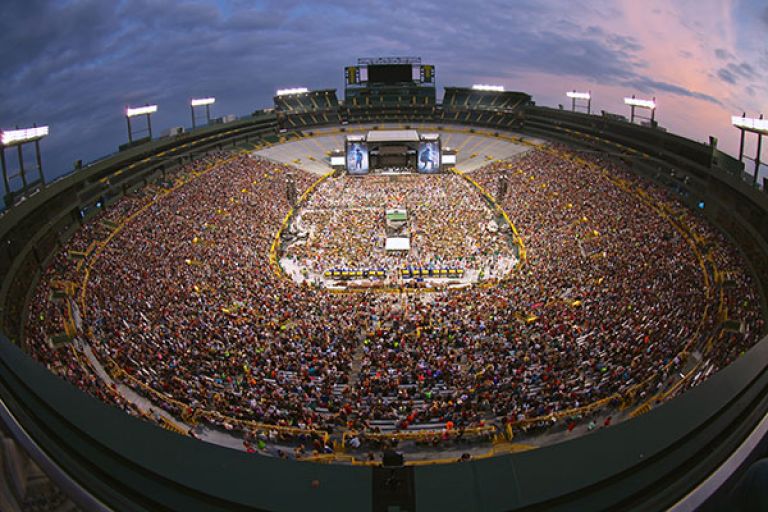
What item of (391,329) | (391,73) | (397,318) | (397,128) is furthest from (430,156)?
(391,329)

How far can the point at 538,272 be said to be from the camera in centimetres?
3020

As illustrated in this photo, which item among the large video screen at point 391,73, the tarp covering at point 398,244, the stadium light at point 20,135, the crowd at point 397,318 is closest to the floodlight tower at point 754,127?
the crowd at point 397,318

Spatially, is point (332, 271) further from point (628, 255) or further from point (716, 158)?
point (716, 158)

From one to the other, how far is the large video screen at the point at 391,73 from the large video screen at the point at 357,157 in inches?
1041

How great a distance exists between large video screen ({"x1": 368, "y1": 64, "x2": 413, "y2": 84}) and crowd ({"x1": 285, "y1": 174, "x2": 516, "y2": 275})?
2894cm

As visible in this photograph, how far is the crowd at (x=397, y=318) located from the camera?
54.1ft

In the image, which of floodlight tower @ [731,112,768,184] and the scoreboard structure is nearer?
floodlight tower @ [731,112,768,184]

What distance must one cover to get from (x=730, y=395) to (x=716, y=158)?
35.5 metres

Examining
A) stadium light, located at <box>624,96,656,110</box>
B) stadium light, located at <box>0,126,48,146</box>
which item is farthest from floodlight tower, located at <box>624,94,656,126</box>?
stadium light, located at <box>0,126,48,146</box>

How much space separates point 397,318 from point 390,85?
206 ft

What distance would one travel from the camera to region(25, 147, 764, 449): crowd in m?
16.5

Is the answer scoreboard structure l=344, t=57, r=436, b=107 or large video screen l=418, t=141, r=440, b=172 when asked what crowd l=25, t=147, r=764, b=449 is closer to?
large video screen l=418, t=141, r=440, b=172

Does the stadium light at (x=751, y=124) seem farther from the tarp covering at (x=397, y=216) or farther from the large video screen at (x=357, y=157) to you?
the large video screen at (x=357, y=157)

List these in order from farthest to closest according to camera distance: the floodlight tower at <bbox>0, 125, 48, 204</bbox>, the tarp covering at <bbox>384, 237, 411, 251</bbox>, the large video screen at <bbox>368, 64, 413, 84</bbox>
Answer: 1. the large video screen at <bbox>368, 64, 413, 84</bbox>
2. the tarp covering at <bbox>384, 237, 411, 251</bbox>
3. the floodlight tower at <bbox>0, 125, 48, 204</bbox>
